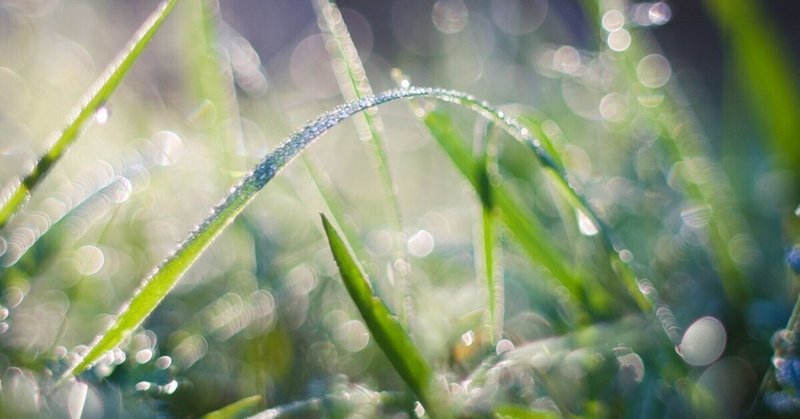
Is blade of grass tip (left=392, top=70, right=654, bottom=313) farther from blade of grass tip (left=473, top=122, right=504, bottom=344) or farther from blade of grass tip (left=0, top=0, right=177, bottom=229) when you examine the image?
blade of grass tip (left=0, top=0, right=177, bottom=229)

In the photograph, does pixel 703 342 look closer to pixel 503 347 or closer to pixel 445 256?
pixel 503 347

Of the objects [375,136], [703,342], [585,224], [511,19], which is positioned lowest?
[703,342]

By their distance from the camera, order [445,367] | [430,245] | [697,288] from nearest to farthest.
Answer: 1. [445,367]
2. [697,288]
3. [430,245]

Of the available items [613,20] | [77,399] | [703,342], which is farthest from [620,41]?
[77,399]

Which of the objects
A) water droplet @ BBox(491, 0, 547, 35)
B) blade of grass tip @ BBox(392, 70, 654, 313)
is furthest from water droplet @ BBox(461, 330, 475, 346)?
water droplet @ BBox(491, 0, 547, 35)

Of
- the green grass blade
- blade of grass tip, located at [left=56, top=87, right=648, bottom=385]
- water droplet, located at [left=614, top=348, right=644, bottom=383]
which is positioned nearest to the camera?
blade of grass tip, located at [left=56, top=87, right=648, bottom=385]

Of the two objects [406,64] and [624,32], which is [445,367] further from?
[406,64]

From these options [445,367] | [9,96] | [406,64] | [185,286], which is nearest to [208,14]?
[185,286]
